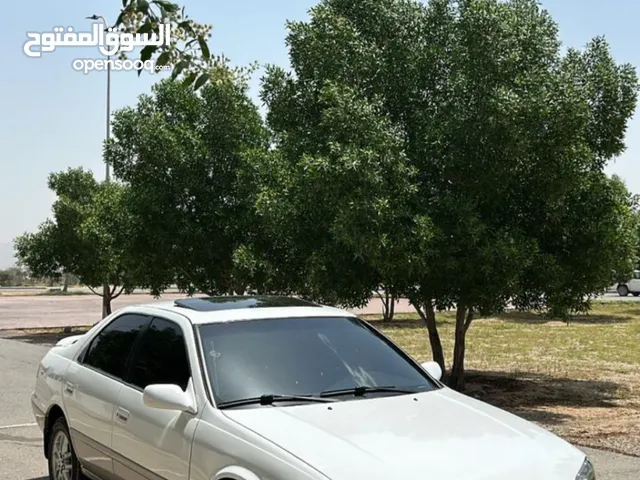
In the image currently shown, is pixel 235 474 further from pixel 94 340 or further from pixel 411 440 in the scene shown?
pixel 94 340

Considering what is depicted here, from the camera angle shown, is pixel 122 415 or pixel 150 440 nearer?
pixel 150 440

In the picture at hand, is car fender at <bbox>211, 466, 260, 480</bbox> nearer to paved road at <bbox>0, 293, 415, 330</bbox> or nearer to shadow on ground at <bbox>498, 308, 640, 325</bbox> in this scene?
paved road at <bbox>0, 293, 415, 330</bbox>

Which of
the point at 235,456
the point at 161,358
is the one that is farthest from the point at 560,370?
the point at 235,456

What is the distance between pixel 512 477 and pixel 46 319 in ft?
111

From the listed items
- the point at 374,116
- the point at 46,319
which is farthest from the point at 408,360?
the point at 46,319

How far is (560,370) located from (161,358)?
13038 millimetres

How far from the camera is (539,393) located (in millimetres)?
13297

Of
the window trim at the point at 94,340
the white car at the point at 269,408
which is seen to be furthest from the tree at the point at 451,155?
the white car at the point at 269,408

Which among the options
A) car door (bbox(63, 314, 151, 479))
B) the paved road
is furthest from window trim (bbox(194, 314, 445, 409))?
the paved road

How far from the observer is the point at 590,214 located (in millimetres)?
12469

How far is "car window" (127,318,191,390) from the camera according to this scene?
4.77m

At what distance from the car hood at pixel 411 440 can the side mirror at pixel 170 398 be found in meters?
0.25

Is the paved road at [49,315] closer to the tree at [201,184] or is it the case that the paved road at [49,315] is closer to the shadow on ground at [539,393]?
the tree at [201,184]

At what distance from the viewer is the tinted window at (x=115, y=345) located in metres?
5.49
